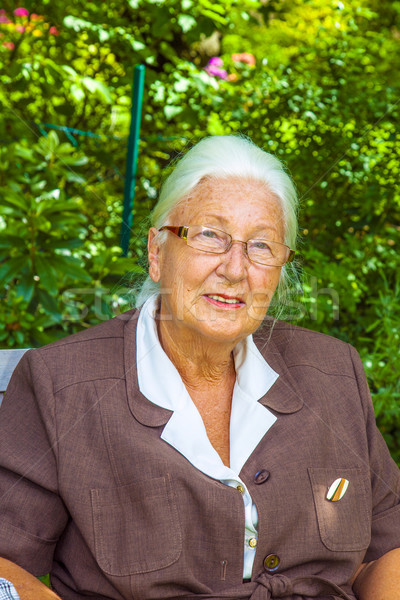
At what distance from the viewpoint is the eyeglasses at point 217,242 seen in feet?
5.86

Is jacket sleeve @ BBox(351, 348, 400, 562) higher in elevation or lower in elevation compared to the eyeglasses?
lower

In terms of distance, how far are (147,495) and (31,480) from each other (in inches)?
10.9

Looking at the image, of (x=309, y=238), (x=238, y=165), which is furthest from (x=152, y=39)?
(x=238, y=165)

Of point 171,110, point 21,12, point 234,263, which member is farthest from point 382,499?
point 21,12

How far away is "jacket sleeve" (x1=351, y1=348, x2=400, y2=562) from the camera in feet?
6.00

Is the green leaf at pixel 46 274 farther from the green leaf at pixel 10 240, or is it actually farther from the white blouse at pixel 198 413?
the white blouse at pixel 198 413

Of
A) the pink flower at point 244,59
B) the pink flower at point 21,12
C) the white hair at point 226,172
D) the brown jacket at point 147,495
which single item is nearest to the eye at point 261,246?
the white hair at point 226,172

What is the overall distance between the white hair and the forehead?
18 millimetres

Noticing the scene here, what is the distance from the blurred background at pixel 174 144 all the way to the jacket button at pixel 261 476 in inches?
54.5

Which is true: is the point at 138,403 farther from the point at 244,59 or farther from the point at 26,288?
the point at 244,59

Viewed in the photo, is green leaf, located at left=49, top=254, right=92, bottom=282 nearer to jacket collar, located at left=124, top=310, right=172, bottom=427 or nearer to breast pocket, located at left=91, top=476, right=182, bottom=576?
jacket collar, located at left=124, top=310, right=172, bottom=427

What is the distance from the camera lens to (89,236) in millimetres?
4219

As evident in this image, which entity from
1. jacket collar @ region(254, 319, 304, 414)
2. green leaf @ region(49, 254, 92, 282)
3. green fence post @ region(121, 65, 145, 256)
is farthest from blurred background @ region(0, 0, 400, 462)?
jacket collar @ region(254, 319, 304, 414)

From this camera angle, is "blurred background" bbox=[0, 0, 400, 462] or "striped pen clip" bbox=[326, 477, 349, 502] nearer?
"striped pen clip" bbox=[326, 477, 349, 502]
